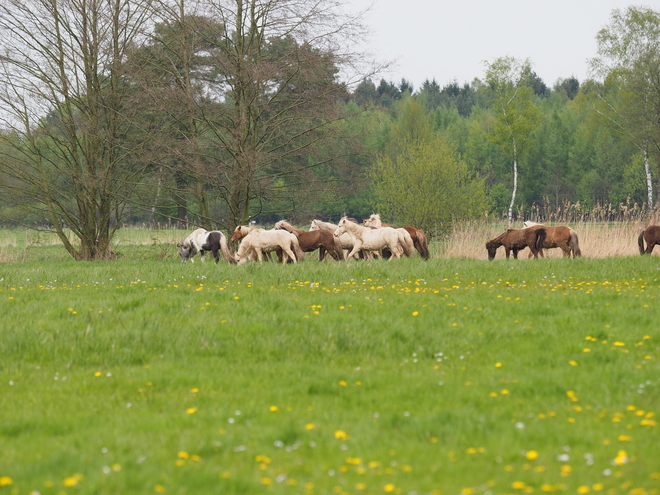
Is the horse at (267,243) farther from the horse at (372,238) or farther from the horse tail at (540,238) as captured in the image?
the horse tail at (540,238)

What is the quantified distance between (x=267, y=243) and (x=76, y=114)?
1284cm

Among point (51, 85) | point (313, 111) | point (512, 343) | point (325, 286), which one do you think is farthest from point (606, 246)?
point (51, 85)

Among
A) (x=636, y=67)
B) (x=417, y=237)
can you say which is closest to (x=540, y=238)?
(x=417, y=237)

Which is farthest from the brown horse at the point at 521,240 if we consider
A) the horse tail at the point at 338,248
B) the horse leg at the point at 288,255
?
the horse leg at the point at 288,255

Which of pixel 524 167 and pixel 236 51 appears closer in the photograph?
pixel 236 51

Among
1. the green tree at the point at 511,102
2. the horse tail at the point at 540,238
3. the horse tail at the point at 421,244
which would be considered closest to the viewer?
the horse tail at the point at 540,238

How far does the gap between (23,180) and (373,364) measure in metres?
23.1

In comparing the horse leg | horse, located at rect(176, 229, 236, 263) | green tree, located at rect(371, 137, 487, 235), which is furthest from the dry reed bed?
green tree, located at rect(371, 137, 487, 235)

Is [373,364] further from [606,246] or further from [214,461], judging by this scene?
[606,246]

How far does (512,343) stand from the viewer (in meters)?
8.81

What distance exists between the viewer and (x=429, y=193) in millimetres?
36500

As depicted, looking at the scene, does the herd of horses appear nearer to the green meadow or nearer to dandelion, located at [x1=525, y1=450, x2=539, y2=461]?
the green meadow

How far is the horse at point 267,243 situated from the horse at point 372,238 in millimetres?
1669

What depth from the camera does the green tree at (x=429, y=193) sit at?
36375 mm
